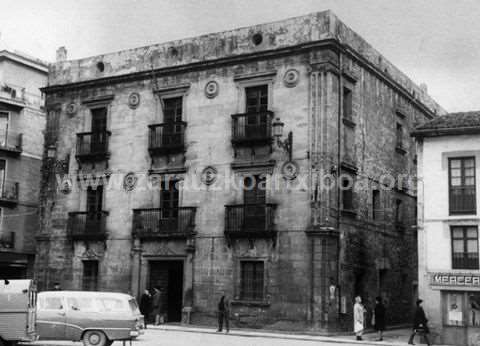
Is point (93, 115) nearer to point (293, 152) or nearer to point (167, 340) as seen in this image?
point (293, 152)

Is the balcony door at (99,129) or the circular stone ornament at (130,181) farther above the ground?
the balcony door at (99,129)

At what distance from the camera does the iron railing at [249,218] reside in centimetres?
2630

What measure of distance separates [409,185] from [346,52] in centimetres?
833

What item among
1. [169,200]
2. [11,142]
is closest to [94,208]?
[169,200]

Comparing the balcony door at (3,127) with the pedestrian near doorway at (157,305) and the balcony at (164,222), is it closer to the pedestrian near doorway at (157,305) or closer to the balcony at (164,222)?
the balcony at (164,222)

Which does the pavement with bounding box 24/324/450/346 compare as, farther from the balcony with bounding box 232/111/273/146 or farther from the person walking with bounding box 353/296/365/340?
the balcony with bounding box 232/111/273/146

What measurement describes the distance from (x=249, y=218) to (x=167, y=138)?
17.1 feet

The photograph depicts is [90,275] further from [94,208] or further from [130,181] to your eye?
[130,181]

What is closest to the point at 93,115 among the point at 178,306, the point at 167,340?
the point at 178,306

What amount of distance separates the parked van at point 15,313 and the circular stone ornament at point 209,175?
36.9 ft

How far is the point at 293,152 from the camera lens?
26438mm

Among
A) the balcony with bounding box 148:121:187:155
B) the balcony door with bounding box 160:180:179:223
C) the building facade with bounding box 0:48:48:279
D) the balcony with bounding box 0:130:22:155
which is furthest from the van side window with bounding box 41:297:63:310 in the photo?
the balcony with bounding box 0:130:22:155

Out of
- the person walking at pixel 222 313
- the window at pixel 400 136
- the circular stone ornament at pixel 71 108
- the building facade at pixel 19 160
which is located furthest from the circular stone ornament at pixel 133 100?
the window at pixel 400 136

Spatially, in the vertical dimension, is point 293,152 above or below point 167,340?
above
